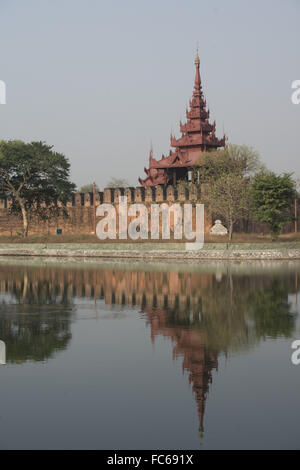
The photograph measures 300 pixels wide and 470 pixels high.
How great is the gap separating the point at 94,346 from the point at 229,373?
3654 millimetres

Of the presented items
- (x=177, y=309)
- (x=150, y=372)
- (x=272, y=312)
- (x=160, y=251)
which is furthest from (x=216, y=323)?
(x=160, y=251)

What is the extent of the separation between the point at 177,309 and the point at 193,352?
20.8 ft

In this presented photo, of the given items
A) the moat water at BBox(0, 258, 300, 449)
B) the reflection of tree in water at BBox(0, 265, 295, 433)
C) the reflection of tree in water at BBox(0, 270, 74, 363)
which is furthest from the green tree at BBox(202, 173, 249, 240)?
the moat water at BBox(0, 258, 300, 449)

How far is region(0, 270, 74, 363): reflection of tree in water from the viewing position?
42.1 feet

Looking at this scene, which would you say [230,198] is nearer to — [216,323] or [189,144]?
[189,144]

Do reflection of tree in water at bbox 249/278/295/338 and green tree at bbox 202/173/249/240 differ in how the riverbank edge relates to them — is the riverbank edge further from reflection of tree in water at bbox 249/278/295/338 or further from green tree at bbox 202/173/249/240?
reflection of tree in water at bbox 249/278/295/338

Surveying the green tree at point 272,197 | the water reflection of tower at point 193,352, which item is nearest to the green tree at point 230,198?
the green tree at point 272,197

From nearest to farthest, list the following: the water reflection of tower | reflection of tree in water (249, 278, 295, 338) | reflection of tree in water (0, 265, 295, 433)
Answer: the water reflection of tower
reflection of tree in water (0, 265, 295, 433)
reflection of tree in water (249, 278, 295, 338)

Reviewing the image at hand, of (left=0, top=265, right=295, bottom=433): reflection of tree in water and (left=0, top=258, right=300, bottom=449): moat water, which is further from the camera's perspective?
(left=0, top=265, right=295, bottom=433): reflection of tree in water

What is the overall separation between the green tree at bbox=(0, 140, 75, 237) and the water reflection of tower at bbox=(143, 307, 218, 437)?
4584 cm

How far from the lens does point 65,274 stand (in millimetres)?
32000

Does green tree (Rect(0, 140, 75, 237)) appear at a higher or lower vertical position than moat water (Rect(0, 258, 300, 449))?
higher

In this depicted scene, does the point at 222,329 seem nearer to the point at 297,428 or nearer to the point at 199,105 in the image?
the point at 297,428

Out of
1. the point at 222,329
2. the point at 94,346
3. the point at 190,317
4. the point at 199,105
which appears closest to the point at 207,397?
the point at 94,346
